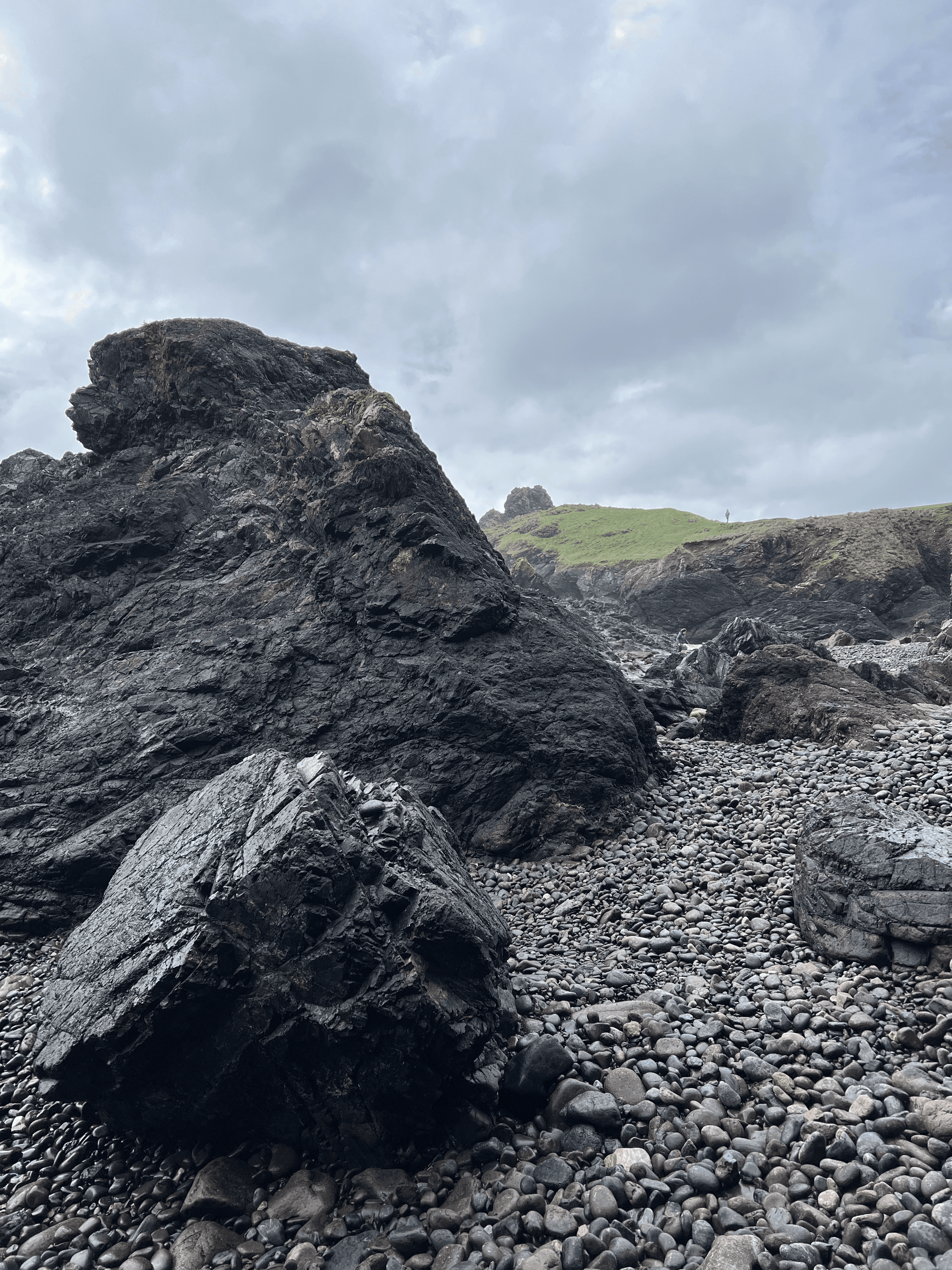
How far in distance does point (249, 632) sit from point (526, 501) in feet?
459

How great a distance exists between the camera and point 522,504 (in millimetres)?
151250

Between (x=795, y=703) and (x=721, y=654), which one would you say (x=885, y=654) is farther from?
(x=795, y=703)

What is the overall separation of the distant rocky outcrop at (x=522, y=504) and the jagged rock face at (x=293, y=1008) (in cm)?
14419

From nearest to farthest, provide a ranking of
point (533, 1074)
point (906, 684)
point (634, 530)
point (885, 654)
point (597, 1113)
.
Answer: point (597, 1113)
point (533, 1074)
point (906, 684)
point (885, 654)
point (634, 530)

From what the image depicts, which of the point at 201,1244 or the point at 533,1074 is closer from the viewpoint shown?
the point at 201,1244

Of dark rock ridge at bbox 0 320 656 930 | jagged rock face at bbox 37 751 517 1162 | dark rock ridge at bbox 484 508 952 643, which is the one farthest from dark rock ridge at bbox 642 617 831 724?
dark rock ridge at bbox 484 508 952 643

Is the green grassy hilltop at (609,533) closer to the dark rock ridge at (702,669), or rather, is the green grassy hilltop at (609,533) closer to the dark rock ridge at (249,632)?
the dark rock ridge at (702,669)

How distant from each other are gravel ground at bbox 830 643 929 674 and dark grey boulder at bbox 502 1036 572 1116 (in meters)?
27.4

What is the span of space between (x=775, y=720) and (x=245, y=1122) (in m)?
15.3

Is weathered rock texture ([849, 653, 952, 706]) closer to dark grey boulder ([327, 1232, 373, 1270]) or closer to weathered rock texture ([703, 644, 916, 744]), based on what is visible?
weathered rock texture ([703, 644, 916, 744])

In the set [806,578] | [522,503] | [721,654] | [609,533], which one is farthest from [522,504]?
[721,654]

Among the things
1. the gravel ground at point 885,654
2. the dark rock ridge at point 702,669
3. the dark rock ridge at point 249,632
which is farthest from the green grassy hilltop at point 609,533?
the dark rock ridge at point 249,632

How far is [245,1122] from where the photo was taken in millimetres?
6797

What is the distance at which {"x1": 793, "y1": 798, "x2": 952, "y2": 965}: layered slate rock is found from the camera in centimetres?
Result: 847
